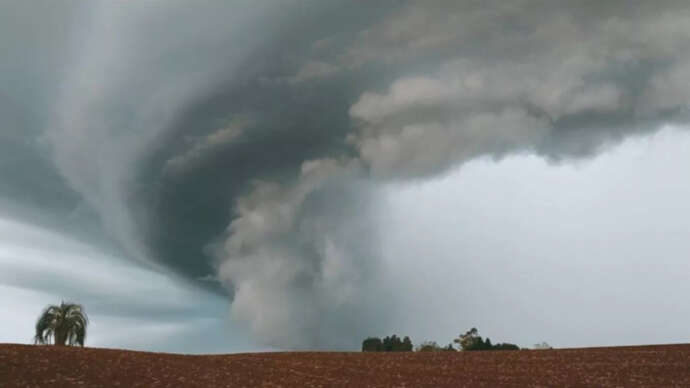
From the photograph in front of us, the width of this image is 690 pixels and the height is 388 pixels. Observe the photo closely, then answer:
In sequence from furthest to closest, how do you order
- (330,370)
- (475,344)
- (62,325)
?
(475,344), (62,325), (330,370)

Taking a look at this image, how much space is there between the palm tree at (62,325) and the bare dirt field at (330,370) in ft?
44.5

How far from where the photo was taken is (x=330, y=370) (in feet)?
107

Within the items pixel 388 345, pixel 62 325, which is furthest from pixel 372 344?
pixel 62 325

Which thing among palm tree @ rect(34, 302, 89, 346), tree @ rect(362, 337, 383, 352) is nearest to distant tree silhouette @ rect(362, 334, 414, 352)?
tree @ rect(362, 337, 383, 352)

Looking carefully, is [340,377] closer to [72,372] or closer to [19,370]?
[72,372]

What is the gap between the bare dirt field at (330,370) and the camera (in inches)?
1053

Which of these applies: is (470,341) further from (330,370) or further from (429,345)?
(330,370)

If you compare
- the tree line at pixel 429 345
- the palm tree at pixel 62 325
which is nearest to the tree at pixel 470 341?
the tree line at pixel 429 345

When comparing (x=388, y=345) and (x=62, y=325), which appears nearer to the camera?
(x=62, y=325)

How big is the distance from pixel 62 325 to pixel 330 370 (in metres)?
27.2

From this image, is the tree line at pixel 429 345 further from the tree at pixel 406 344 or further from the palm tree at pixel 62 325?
the palm tree at pixel 62 325

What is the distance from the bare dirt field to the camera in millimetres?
26750

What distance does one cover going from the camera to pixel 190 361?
1339 inches

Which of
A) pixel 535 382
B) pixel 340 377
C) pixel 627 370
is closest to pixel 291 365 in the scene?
pixel 340 377
